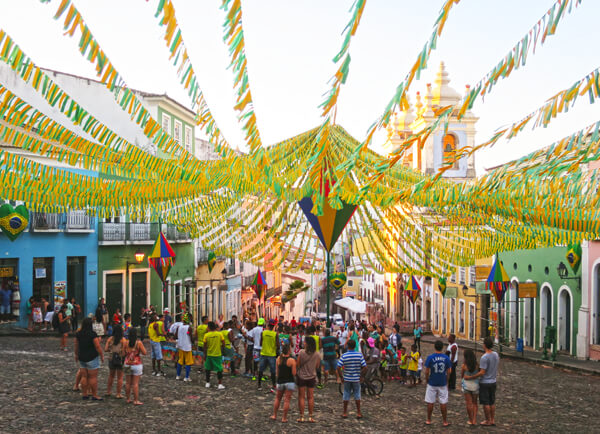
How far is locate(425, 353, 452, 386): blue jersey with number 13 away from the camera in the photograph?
31.3 ft

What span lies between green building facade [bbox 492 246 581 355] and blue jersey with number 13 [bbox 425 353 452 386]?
13.7 metres

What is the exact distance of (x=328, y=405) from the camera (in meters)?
11.3

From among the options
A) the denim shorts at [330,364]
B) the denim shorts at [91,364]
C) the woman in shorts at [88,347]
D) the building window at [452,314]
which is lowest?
the building window at [452,314]

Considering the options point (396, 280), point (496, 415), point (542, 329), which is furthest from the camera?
point (396, 280)

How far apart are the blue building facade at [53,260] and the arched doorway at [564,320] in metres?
18.2

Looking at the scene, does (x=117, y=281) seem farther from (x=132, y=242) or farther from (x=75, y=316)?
(x=75, y=316)

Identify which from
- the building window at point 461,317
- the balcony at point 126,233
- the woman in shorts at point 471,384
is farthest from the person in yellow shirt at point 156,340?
the building window at point 461,317

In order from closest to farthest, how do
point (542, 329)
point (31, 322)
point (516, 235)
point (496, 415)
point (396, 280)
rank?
point (516, 235), point (496, 415), point (31, 322), point (542, 329), point (396, 280)

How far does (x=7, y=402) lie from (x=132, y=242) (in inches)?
689

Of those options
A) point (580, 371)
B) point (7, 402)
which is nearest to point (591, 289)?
point (580, 371)

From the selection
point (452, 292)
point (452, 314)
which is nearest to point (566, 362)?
point (452, 292)

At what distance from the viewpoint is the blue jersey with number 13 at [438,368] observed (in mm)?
9531

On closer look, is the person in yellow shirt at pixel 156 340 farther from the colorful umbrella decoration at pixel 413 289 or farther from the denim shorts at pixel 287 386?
the colorful umbrella decoration at pixel 413 289

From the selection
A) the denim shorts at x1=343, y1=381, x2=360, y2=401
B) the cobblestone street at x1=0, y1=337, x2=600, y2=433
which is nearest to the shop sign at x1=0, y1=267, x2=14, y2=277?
the cobblestone street at x1=0, y1=337, x2=600, y2=433
